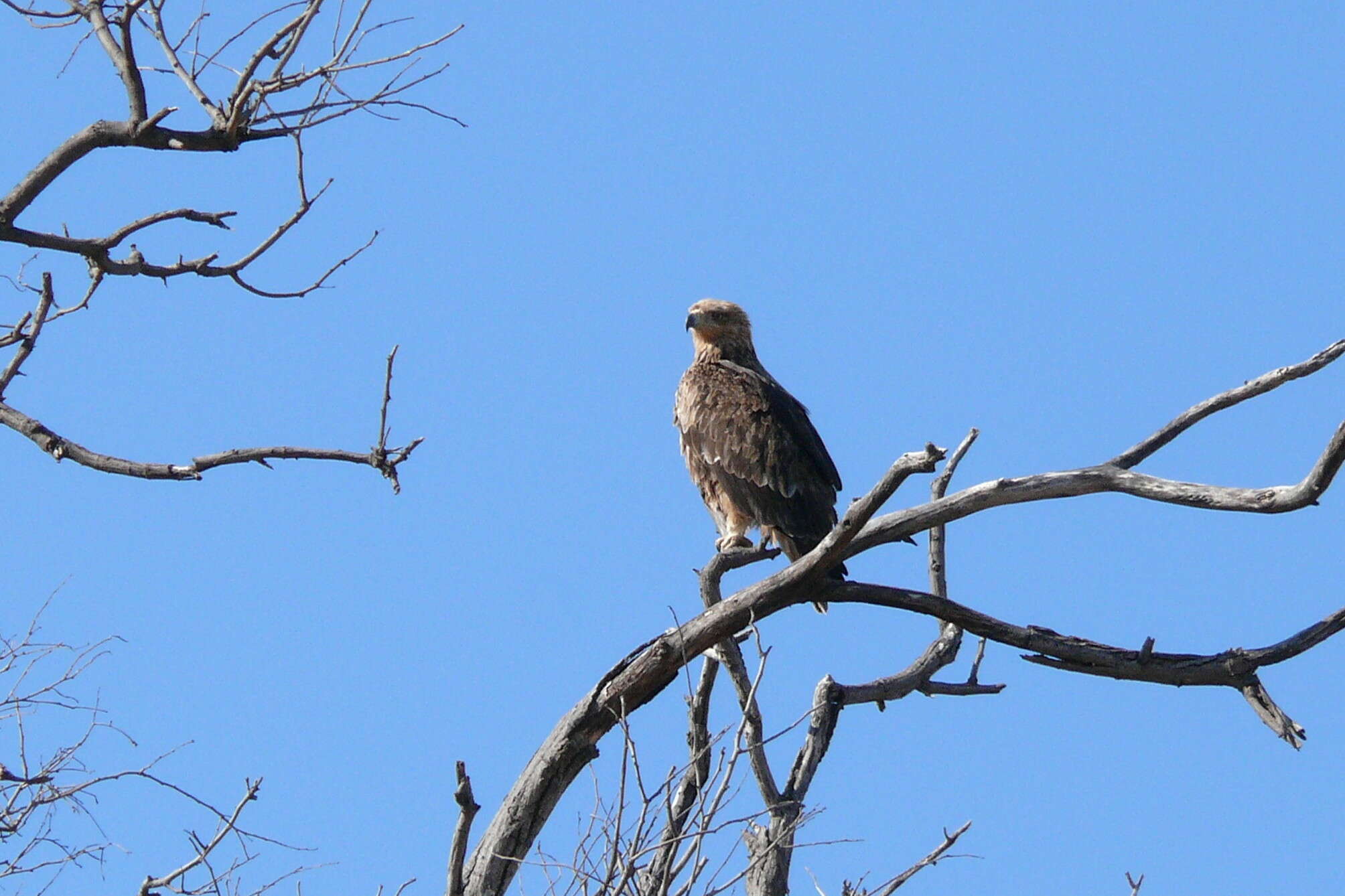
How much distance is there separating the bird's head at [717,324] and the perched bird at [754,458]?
0.88 ft

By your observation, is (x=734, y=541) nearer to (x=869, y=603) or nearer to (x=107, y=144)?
(x=869, y=603)

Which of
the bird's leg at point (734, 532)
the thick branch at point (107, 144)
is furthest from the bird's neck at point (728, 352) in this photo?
the thick branch at point (107, 144)

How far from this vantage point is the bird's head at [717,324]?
837 centimetres

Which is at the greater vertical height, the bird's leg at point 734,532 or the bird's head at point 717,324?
the bird's head at point 717,324

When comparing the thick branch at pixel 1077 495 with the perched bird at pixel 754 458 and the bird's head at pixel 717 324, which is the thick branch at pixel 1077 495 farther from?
the bird's head at pixel 717 324

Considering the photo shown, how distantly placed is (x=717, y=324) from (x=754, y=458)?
4.09ft

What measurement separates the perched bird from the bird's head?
269mm

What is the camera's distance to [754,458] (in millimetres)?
7387

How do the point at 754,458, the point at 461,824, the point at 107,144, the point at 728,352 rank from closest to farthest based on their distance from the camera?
the point at 461,824
the point at 107,144
the point at 754,458
the point at 728,352

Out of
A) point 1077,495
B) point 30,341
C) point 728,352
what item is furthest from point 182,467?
point 728,352

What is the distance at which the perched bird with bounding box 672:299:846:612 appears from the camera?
7.24 metres

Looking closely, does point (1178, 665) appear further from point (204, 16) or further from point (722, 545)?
point (204, 16)

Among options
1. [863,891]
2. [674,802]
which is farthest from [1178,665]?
[674,802]

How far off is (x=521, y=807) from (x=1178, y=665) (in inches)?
82.5
